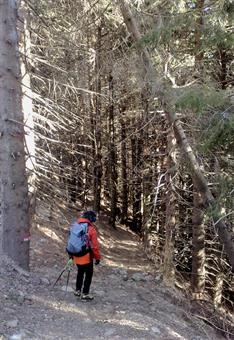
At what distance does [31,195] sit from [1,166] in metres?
4.73

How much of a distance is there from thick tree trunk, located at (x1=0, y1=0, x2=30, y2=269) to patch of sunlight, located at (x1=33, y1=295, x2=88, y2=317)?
1341 mm

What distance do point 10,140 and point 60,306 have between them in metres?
3.24

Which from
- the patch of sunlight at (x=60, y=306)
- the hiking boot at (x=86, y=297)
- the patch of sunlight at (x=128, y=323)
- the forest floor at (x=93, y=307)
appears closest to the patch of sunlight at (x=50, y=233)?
the forest floor at (x=93, y=307)

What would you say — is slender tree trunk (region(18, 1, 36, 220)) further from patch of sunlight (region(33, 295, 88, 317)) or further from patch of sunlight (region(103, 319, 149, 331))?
patch of sunlight (region(103, 319, 149, 331))

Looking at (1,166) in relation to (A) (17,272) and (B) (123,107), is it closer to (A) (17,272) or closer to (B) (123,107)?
(A) (17,272)

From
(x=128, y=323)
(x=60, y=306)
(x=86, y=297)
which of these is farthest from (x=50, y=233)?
(x=128, y=323)

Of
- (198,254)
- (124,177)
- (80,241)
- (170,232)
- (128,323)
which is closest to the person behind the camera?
(128,323)

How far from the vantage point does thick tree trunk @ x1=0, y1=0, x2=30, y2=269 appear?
327 inches

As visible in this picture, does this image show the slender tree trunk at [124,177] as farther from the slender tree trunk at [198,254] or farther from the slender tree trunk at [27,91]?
the slender tree trunk at [198,254]

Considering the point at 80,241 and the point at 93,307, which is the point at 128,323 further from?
the point at 80,241

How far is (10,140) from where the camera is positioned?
8.40m

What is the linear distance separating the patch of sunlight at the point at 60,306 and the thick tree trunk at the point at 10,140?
52.8 inches

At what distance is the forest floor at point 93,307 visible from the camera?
21.4ft

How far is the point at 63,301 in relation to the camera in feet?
25.6
